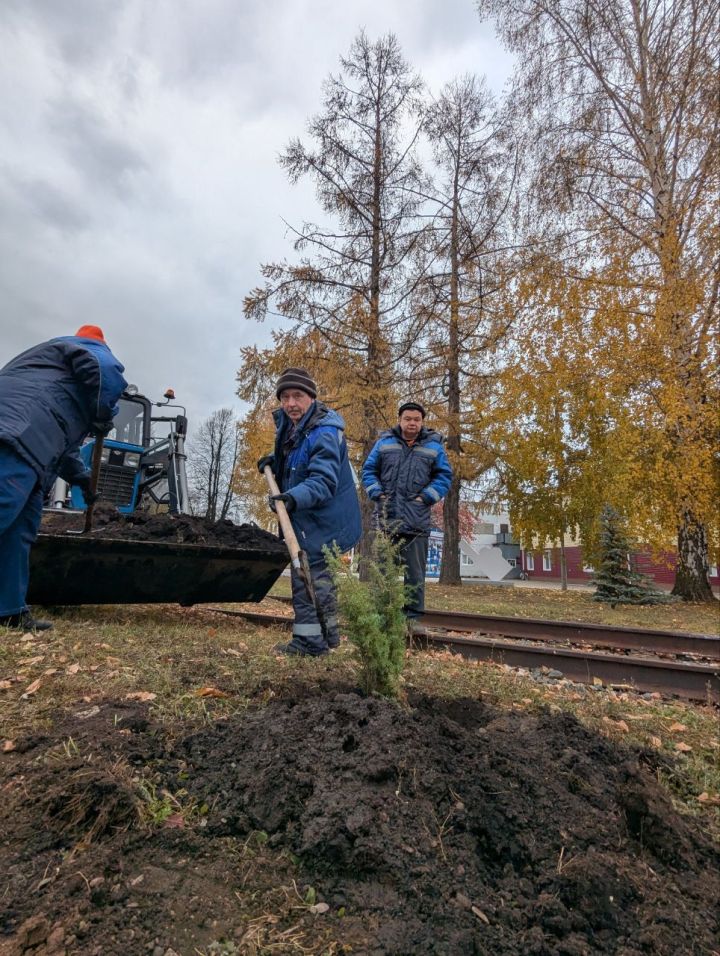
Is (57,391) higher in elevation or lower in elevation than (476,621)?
higher

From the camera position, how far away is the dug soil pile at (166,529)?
5.04m

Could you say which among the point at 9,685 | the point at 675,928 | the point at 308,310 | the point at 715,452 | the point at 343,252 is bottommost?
the point at 675,928

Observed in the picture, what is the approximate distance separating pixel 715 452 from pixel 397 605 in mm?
10751

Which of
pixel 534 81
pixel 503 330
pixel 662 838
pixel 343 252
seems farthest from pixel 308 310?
pixel 662 838

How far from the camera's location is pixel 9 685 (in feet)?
8.89

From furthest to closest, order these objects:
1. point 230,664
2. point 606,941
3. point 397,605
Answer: point 230,664, point 397,605, point 606,941

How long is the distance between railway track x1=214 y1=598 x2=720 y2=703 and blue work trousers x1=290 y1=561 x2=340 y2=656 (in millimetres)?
1423

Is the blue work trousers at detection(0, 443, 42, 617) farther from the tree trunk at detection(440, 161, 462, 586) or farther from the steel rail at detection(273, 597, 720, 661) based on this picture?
the tree trunk at detection(440, 161, 462, 586)

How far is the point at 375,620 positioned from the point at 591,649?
4.42 meters

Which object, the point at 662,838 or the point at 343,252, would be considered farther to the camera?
the point at 343,252

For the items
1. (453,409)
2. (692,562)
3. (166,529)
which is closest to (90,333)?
(166,529)

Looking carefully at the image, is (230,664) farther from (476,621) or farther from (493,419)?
(493,419)

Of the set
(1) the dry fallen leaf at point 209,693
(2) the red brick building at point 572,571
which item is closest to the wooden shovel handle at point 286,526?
(1) the dry fallen leaf at point 209,693

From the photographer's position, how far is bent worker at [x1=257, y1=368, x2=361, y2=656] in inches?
154
